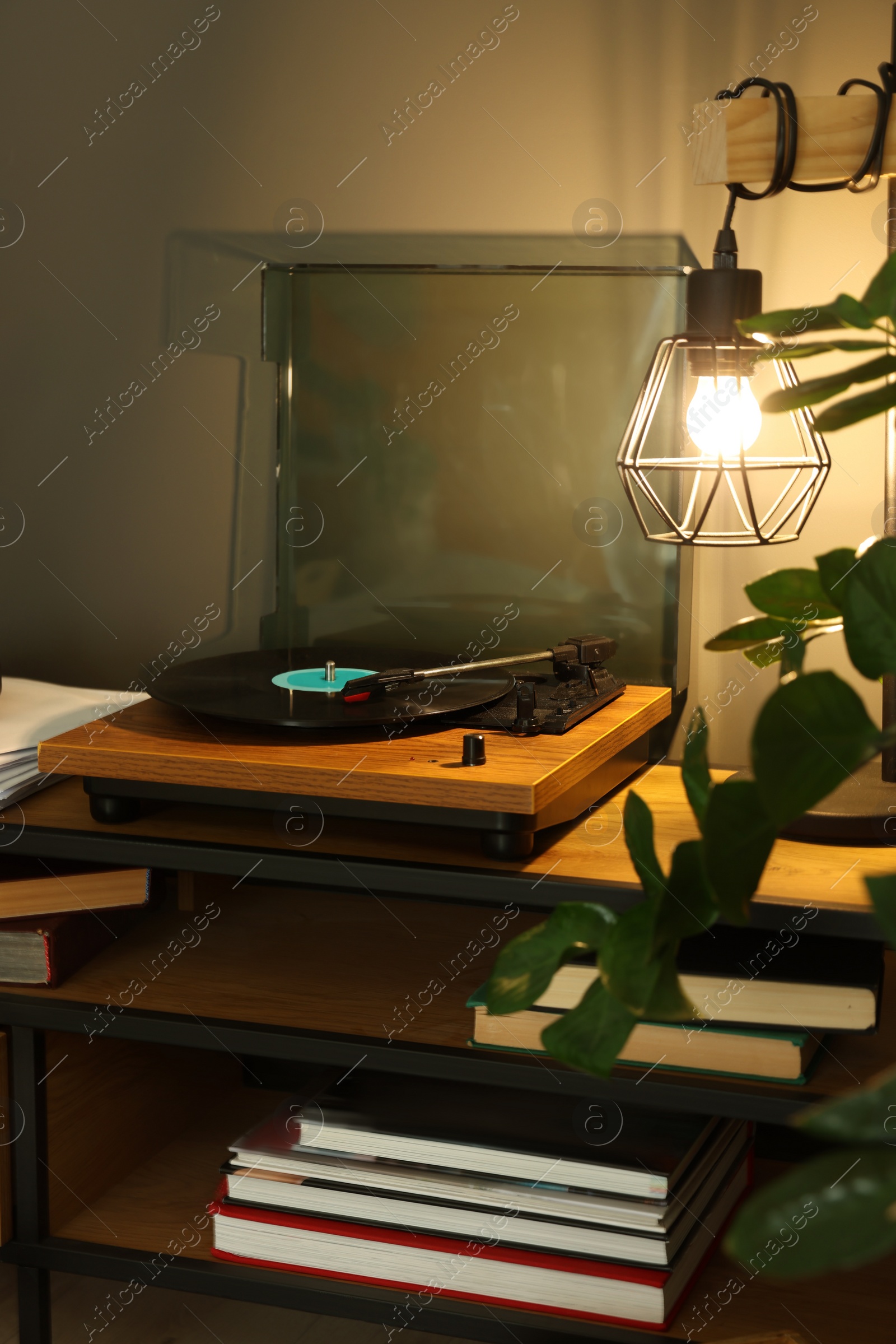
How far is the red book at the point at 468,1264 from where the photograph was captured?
97 centimetres

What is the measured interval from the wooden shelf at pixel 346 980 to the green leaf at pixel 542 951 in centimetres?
53

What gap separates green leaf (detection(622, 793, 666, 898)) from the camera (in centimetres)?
43

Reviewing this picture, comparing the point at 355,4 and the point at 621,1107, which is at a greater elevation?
the point at 355,4

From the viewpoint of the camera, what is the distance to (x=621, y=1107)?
109 centimetres

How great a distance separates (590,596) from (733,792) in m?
1.03

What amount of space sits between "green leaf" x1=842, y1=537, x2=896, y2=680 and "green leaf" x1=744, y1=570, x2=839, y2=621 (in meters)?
0.22

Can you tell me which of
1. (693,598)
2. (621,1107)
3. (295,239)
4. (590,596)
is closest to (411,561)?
(590,596)

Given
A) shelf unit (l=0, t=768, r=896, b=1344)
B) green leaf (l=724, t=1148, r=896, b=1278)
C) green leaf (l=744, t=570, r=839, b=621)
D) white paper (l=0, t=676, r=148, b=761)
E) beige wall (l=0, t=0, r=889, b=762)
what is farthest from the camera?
beige wall (l=0, t=0, r=889, b=762)

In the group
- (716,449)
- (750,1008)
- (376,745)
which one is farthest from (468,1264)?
(716,449)

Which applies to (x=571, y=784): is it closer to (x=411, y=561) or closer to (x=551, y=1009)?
(x=551, y=1009)

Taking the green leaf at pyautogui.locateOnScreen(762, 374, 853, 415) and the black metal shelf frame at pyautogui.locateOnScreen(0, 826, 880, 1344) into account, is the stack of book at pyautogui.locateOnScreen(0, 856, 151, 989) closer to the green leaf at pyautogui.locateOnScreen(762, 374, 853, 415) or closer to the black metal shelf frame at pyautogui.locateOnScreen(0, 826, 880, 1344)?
the black metal shelf frame at pyautogui.locateOnScreen(0, 826, 880, 1344)

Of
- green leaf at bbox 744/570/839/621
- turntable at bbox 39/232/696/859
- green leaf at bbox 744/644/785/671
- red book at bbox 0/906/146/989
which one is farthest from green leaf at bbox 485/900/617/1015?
red book at bbox 0/906/146/989

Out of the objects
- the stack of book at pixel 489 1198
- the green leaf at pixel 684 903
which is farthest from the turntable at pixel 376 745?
the green leaf at pixel 684 903

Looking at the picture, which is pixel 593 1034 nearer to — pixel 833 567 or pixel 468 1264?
pixel 833 567
